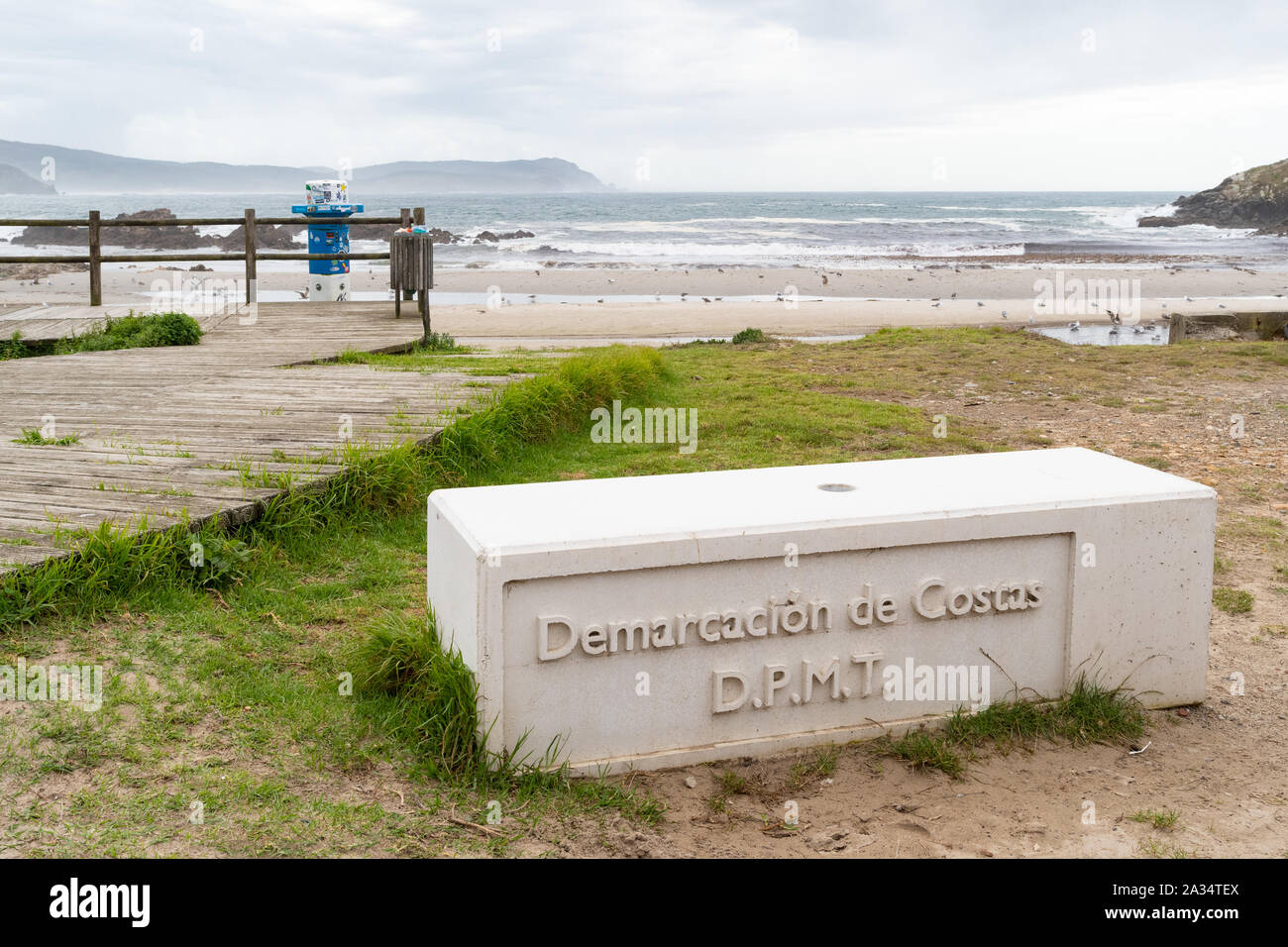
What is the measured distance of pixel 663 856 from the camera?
9.52ft

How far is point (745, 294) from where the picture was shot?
24797mm

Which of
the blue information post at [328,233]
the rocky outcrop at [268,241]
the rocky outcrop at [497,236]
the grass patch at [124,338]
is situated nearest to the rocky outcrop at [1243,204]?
the rocky outcrop at [497,236]

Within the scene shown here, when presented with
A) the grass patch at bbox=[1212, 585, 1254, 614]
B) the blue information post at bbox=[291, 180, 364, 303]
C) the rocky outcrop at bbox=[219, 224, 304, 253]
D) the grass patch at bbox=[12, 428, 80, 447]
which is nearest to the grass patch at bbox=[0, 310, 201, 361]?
the blue information post at bbox=[291, 180, 364, 303]

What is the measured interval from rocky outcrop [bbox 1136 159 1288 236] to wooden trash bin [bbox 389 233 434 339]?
5481cm

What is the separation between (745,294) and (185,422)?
1923 cm

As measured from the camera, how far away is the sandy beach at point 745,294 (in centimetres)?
1753

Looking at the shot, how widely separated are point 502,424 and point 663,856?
4.41 m

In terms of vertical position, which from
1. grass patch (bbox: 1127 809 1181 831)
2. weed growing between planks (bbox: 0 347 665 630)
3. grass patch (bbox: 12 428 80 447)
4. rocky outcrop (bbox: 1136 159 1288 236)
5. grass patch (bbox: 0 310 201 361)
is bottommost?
grass patch (bbox: 1127 809 1181 831)

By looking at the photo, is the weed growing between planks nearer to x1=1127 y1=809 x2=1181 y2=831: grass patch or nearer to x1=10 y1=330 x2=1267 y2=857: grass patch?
x1=10 y1=330 x2=1267 y2=857: grass patch

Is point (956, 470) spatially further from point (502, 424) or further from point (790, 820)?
point (502, 424)

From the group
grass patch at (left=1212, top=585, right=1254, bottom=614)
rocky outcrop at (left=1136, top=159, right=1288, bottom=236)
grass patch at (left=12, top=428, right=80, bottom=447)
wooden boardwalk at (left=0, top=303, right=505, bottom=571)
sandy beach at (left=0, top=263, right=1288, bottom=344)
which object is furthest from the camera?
rocky outcrop at (left=1136, top=159, right=1288, bottom=236)

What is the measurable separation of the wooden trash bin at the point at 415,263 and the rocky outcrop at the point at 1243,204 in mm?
54811

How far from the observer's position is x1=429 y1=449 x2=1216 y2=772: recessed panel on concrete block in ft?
10.4
